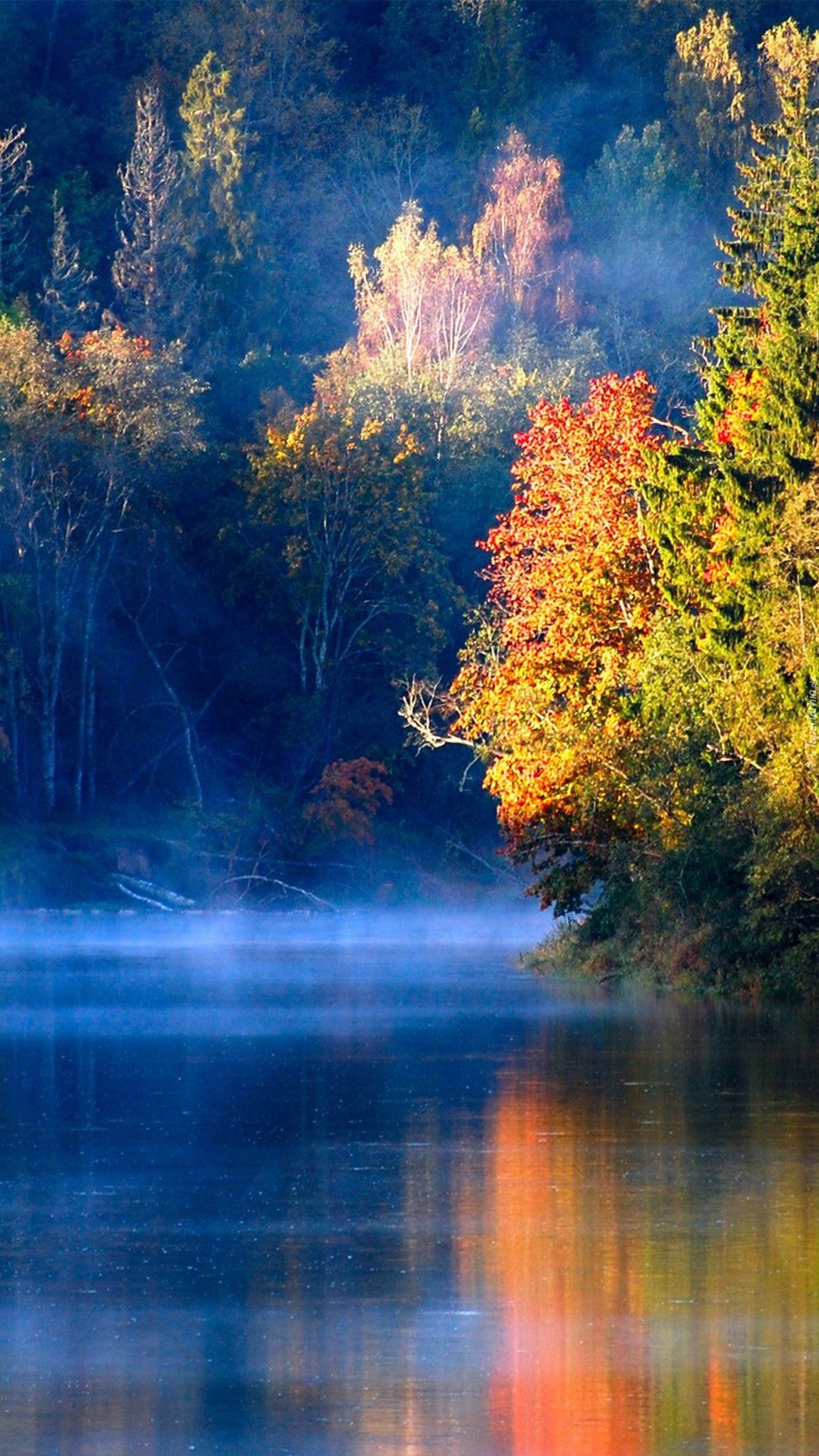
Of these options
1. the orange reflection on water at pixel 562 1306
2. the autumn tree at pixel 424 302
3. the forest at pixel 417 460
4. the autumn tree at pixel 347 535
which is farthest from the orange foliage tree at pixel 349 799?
the orange reflection on water at pixel 562 1306

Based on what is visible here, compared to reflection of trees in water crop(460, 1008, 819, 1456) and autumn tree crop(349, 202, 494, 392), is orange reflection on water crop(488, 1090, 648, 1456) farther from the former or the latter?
autumn tree crop(349, 202, 494, 392)

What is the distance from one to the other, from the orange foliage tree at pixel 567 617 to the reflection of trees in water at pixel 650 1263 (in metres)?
15.1

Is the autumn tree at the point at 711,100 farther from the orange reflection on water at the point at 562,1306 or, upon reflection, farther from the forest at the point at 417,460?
the orange reflection on water at the point at 562,1306

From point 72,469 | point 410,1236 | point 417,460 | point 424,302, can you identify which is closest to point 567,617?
point 72,469

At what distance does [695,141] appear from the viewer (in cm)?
8700

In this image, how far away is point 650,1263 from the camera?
45.0ft

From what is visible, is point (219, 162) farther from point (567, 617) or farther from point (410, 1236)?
point (410, 1236)

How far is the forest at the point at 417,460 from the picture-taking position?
35.5 metres

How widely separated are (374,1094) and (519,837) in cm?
1656

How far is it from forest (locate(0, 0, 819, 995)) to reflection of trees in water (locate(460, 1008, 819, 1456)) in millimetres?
11414

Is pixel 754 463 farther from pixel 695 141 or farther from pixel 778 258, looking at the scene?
pixel 695 141

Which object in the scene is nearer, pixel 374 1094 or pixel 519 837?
pixel 374 1094

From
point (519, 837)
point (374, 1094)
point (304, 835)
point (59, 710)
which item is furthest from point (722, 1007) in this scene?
point (59, 710)

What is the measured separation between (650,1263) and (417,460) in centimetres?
5489
